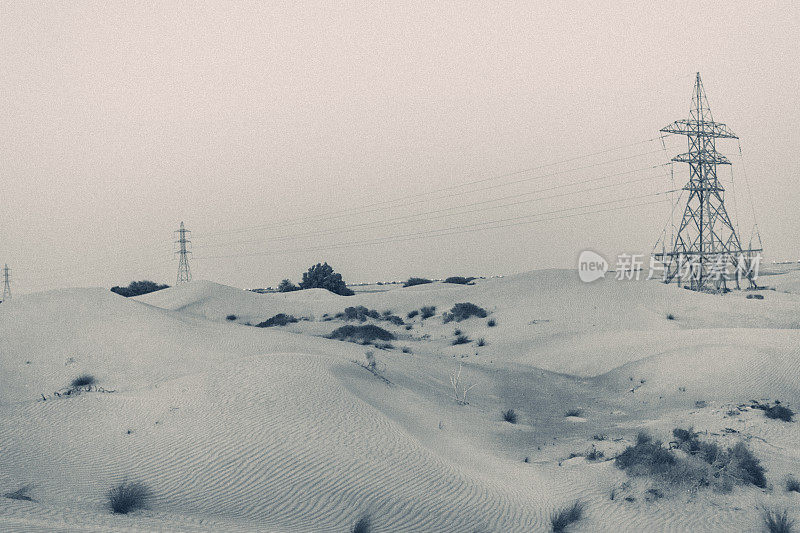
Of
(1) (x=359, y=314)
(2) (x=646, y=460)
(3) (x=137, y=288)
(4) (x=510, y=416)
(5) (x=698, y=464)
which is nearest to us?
(5) (x=698, y=464)

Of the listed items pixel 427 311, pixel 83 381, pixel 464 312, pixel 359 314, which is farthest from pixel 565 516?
pixel 359 314

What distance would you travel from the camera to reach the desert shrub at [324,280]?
69500mm

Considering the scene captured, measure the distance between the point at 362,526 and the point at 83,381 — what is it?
1531 cm

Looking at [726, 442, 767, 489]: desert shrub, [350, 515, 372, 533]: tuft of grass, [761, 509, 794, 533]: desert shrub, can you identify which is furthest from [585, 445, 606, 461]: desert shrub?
[350, 515, 372, 533]: tuft of grass

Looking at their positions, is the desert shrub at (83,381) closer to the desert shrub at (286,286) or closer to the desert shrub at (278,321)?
the desert shrub at (278,321)

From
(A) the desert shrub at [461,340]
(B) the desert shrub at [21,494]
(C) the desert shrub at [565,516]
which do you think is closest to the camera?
(B) the desert shrub at [21,494]

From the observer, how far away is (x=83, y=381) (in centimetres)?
2120

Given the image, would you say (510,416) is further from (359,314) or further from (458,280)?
(458,280)

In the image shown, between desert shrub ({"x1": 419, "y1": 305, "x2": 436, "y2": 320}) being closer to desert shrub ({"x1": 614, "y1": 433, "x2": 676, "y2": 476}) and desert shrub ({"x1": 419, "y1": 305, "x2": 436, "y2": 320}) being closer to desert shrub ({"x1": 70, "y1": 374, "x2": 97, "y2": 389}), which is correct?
desert shrub ({"x1": 70, "y1": 374, "x2": 97, "y2": 389})

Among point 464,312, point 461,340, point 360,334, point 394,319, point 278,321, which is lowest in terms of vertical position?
point 461,340

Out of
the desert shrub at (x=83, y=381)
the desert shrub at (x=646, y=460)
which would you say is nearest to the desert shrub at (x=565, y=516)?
the desert shrub at (x=646, y=460)

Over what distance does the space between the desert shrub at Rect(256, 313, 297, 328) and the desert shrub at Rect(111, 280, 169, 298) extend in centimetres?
2972

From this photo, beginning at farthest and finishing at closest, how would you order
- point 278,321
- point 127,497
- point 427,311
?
point 427,311, point 278,321, point 127,497

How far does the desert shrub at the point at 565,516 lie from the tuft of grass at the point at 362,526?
329 cm
